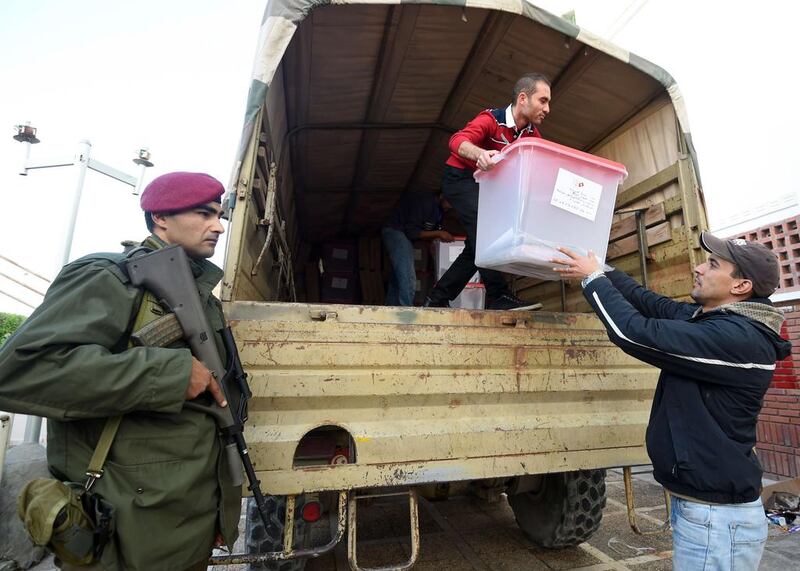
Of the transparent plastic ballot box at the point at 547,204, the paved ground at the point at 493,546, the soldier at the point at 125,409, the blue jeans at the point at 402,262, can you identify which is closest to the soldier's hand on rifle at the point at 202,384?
the soldier at the point at 125,409

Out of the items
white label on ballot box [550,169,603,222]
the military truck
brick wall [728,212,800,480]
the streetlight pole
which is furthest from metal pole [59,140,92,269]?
brick wall [728,212,800,480]

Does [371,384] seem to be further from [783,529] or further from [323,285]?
[323,285]

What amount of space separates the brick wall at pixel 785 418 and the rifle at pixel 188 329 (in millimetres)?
5218

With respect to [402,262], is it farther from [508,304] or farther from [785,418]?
[785,418]

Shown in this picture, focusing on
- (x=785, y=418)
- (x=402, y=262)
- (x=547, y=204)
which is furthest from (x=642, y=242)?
(x=785, y=418)

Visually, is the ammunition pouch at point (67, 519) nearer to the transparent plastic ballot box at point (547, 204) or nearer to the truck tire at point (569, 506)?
the transparent plastic ballot box at point (547, 204)

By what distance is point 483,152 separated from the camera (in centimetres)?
219

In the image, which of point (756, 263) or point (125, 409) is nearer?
point (125, 409)

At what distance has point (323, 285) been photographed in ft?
19.4

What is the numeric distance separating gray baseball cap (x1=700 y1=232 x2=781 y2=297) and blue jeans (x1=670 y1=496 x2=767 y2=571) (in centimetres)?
73

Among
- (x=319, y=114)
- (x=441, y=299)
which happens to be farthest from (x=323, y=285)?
(x=441, y=299)

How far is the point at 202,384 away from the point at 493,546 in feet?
8.41

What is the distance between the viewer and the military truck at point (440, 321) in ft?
5.79

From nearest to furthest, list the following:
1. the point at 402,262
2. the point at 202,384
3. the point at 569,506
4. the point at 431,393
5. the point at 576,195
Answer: the point at 202,384 < the point at 431,393 < the point at 576,195 < the point at 569,506 < the point at 402,262
